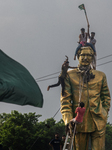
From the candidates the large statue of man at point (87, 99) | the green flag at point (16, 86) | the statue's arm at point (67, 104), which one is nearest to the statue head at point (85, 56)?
the large statue of man at point (87, 99)

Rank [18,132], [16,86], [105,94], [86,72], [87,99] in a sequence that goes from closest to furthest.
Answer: [16,86] < [87,99] < [86,72] < [105,94] < [18,132]

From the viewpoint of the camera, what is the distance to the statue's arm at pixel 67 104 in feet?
29.8

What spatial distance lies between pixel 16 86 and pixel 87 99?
3836 mm

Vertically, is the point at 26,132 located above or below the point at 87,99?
above

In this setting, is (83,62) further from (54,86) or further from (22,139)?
(22,139)

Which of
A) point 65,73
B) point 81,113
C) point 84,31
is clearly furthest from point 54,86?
point 84,31

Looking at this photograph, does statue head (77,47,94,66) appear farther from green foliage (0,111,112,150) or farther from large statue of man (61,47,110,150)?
green foliage (0,111,112,150)

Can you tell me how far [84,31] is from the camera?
1067 centimetres

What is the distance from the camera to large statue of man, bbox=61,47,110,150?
29.7 feet

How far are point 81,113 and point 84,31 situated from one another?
2.99 metres

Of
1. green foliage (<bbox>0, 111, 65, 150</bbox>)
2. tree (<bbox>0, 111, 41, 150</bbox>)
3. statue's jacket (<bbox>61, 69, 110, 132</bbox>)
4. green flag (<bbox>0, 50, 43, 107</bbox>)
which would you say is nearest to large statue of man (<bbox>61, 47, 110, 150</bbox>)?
statue's jacket (<bbox>61, 69, 110, 132</bbox>)

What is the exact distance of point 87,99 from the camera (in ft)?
30.4

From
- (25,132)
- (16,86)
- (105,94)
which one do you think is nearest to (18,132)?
(25,132)

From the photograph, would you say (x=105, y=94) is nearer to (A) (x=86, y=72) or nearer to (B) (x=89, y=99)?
(B) (x=89, y=99)
